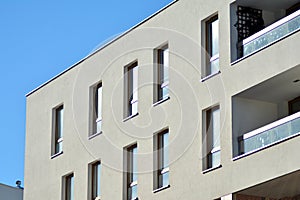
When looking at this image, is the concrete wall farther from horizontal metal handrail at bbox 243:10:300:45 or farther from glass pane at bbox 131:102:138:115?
horizontal metal handrail at bbox 243:10:300:45

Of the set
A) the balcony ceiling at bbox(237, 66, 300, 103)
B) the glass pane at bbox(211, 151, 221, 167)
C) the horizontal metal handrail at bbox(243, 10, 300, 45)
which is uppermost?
the horizontal metal handrail at bbox(243, 10, 300, 45)

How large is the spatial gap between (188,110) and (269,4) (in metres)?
4.17

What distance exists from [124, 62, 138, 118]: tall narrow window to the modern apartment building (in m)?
0.05

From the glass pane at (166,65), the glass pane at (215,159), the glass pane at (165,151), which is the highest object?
the glass pane at (166,65)

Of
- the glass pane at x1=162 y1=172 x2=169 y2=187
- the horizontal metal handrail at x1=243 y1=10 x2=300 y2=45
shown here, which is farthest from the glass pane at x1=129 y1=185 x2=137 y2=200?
the horizontal metal handrail at x1=243 y1=10 x2=300 y2=45

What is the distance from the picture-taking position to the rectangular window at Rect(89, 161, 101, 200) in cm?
4056

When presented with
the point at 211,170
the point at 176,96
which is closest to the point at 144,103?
the point at 176,96

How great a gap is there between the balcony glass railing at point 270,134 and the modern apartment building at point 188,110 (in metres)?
0.04

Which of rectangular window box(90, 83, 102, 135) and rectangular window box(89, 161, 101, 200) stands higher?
rectangular window box(90, 83, 102, 135)

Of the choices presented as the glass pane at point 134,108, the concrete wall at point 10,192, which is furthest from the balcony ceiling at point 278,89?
the concrete wall at point 10,192

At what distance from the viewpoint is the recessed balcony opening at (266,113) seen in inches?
1280

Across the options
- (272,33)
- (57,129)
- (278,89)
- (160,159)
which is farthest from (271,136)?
(57,129)

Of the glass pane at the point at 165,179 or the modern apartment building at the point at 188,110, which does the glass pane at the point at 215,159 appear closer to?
the modern apartment building at the point at 188,110

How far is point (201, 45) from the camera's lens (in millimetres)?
36094
